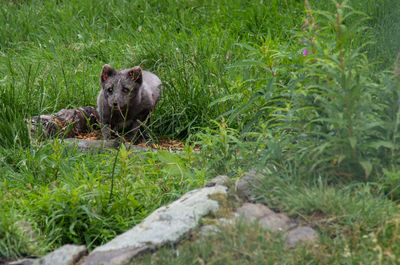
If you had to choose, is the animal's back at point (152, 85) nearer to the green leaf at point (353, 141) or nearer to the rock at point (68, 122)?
the rock at point (68, 122)

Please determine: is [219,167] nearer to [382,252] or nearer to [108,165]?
[108,165]

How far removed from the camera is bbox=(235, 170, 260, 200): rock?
3.24 metres

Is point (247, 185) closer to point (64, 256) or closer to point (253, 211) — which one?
point (253, 211)

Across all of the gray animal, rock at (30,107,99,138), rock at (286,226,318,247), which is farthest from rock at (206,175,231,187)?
rock at (30,107,99,138)

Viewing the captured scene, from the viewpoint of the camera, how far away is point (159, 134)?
5.83 m

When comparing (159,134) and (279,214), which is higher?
(279,214)

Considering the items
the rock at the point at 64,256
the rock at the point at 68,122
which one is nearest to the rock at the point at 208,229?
the rock at the point at 64,256

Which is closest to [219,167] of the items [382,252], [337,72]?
[337,72]

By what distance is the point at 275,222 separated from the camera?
2.92m

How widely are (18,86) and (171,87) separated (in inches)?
63.8

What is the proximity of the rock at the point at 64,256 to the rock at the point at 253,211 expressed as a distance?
2.91 feet

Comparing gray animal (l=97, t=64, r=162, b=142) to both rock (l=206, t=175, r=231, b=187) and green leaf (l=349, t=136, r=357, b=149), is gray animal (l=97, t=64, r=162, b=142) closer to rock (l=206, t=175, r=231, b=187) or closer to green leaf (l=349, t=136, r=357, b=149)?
rock (l=206, t=175, r=231, b=187)

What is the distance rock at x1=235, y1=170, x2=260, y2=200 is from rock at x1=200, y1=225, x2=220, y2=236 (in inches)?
14.9

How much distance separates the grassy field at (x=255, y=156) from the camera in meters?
2.86
